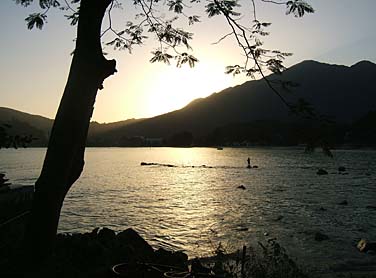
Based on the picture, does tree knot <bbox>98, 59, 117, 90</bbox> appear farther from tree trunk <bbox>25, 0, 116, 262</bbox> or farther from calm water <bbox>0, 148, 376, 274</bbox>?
calm water <bbox>0, 148, 376, 274</bbox>

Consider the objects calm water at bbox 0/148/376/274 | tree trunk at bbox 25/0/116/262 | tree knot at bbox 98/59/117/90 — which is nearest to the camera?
tree trunk at bbox 25/0/116/262

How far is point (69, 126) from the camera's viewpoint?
A: 23.2 ft

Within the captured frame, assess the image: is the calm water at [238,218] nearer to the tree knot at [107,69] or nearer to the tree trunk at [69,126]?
the tree knot at [107,69]

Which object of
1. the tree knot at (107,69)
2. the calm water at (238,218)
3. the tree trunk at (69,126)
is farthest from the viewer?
the calm water at (238,218)

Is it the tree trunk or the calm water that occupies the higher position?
the tree trunk

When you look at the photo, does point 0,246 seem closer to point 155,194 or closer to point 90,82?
point 90,82

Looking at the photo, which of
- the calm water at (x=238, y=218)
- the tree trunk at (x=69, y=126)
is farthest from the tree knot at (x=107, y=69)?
the calm water at (x=238, y=218)

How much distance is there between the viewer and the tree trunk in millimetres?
7066

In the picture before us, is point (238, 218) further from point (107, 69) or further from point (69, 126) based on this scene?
point (69, 126)

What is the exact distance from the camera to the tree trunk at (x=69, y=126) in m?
7.07

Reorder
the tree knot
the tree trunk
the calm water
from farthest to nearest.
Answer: the calm water < the tree knot < the tree trunk

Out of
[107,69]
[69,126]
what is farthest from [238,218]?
[69,126]

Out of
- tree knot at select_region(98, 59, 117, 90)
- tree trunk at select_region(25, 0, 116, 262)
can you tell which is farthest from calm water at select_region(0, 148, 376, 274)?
tree trunk at select_region(25, 0, 116, 262)

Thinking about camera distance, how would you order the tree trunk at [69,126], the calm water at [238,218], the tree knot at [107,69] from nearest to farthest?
1. the tree trunk at [69,126]
2. the tree knot at [107,69]
3. the calm water at [238,218]
